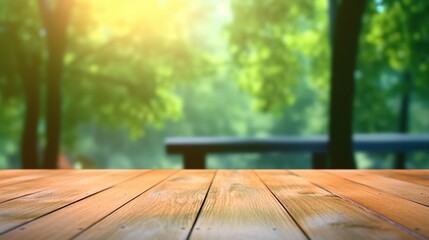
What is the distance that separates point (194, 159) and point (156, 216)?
5782 mm

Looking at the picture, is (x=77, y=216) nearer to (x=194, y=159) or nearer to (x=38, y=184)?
(x=38, y=184)

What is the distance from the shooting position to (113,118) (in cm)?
1405

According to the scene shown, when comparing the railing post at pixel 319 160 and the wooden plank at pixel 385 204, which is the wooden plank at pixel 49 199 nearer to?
the wooden plank at pixel 385 204

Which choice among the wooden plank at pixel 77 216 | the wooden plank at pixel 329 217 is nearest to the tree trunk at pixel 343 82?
the wooden plank at pixel 329 217

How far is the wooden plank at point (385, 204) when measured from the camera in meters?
1.54

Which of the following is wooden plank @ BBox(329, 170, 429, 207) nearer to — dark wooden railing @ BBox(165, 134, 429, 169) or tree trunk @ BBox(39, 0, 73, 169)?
dark wooden railing @ BBox(165, 134, 429, 169)

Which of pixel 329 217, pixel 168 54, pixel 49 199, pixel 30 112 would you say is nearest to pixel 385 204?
pixel 329 217

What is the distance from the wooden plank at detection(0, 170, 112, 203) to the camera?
2299 mm

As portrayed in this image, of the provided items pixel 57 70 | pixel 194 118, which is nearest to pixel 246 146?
pixel 57 70

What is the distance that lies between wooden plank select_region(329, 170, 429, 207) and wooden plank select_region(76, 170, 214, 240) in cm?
92

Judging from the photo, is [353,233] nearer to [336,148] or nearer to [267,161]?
[336,148]

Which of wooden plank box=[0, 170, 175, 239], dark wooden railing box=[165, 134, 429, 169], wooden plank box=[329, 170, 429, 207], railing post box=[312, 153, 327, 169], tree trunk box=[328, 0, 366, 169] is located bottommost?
railing post box=[312, 153, 327, 169]

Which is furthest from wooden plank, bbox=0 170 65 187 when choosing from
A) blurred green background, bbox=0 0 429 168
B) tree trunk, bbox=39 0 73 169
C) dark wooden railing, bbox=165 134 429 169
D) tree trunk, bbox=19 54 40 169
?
tree trunk, bbox=19 54 40 169

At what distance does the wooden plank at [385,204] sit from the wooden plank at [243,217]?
35 centimetres
